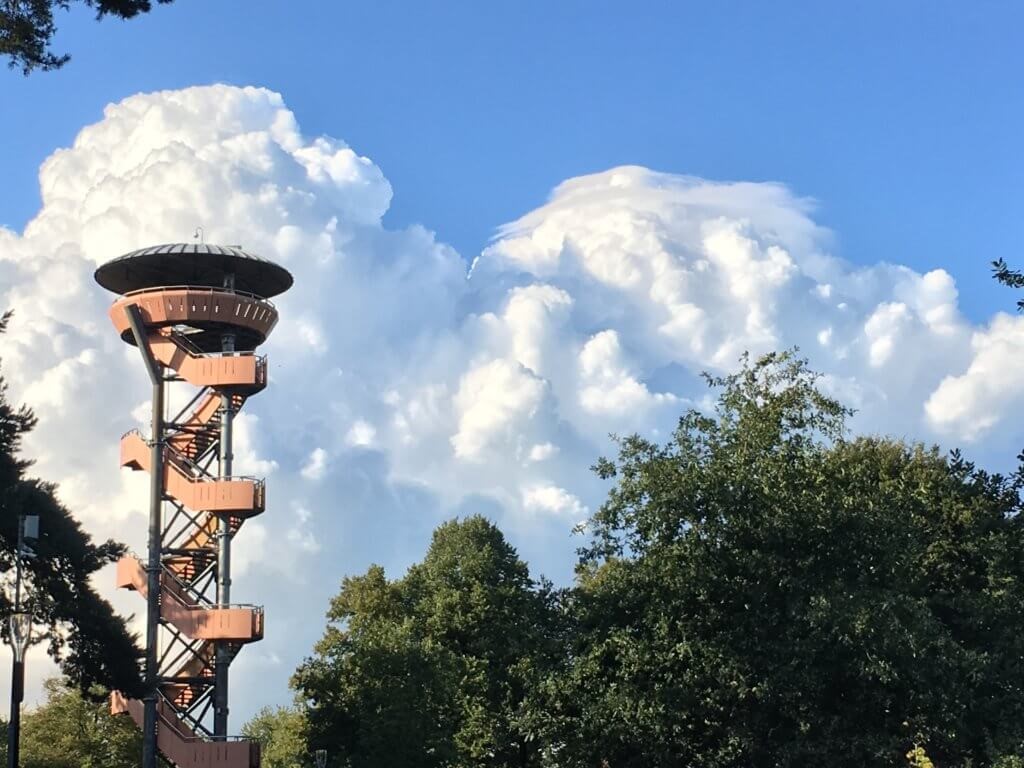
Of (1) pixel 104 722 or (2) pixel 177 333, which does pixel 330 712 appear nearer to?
(1) pixel 104 722

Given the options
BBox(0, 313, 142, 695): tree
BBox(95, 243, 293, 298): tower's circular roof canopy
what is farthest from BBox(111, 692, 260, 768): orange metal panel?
BBox(95, 243, 293, 298): tower's circular roof canopy

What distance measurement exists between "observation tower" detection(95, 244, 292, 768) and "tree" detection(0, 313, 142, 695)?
470 inches

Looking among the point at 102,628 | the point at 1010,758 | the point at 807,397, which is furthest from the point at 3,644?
the point at 1010,758

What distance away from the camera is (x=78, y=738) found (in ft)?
166

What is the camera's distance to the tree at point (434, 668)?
158 feet

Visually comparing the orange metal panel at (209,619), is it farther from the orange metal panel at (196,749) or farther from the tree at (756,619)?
the tree at (756,619)

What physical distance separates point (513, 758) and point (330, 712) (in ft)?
24.8

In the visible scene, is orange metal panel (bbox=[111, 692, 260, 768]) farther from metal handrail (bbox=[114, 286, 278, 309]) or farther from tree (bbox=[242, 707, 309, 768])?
metal handrail (bbox=[114, 286, 278, 309])

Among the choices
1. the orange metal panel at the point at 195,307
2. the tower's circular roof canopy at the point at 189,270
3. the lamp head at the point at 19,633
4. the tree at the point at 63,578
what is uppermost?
the tower's circular roof canopy at the point at 189,270

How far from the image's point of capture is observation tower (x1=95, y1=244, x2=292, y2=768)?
164ft

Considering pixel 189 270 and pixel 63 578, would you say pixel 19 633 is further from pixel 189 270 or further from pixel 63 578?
pixel 189 270

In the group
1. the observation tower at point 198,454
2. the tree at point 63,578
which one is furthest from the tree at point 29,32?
the observation tower at point 198,454

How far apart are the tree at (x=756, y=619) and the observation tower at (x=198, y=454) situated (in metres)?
20.8

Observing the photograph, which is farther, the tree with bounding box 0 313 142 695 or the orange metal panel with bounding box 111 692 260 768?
the orange metal panel with bounding box 111 692 260 768
